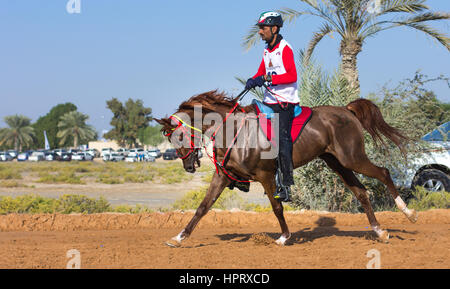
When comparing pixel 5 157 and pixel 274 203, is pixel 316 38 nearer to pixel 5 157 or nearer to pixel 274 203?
pixel 274 203

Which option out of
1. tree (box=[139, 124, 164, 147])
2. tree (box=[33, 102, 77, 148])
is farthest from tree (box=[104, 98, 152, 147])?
tree (box=[33, 102, 77, 148])

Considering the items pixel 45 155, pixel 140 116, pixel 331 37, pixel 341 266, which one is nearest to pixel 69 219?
pixel 341 266

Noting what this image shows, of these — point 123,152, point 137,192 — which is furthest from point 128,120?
point 137,192

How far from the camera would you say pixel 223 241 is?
7617 mm

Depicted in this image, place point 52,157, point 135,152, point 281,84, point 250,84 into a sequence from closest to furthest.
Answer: point 250,84
point 281,84
point 52,157
point 135,152

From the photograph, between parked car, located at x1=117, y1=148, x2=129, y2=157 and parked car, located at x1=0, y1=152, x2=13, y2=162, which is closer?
parked car, located at x1=0, y1=152, x2=13, y2=162

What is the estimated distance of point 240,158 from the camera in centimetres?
679

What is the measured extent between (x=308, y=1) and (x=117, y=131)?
76161 millimetres

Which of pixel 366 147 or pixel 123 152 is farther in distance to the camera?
pixel 123 152

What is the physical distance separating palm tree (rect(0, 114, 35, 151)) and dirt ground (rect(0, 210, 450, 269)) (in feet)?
280

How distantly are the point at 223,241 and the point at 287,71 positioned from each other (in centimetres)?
287

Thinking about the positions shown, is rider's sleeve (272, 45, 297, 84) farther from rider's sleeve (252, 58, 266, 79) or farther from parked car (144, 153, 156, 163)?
parked car (144, 153, 156, 163)

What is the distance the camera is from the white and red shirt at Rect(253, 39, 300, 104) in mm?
6918

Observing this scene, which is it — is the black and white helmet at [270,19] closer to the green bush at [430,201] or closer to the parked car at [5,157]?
the green bush at [430,201]
